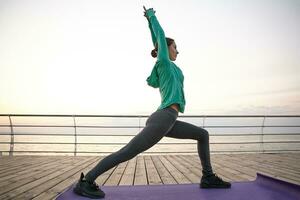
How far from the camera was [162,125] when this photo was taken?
7.10 feet

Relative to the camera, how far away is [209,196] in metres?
2.15

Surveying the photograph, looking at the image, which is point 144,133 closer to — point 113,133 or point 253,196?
point 253,196

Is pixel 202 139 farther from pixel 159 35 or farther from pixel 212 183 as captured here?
pixel 159 35

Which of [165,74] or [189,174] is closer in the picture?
[165,74]

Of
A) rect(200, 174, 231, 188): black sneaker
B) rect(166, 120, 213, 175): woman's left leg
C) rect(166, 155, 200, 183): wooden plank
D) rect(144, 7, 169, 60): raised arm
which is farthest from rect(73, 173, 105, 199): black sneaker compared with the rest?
rect(166, 155, 200, 183): wooden plank

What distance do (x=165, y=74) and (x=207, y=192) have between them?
37.0 inches

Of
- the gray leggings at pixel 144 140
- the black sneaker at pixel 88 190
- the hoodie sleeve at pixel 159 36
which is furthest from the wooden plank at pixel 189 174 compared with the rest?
the hoodie sleeve at pixel 159 36

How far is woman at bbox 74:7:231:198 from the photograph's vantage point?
84.0 inches

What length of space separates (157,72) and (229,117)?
5.87m

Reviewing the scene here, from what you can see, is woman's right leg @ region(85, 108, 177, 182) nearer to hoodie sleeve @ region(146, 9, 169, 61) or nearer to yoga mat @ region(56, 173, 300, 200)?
yoga mat @ region(56, 173, 300, 200)

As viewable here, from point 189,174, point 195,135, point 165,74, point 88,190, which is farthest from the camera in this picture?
point 189,174

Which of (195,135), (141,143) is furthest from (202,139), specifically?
(141,143)

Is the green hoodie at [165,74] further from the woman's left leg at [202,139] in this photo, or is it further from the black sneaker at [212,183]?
the black sneaker at [212,183]

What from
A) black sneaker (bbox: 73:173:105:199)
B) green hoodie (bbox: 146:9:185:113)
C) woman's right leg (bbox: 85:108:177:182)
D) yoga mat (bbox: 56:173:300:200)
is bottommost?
yoga mat (bbox: 56:173:300:200)
